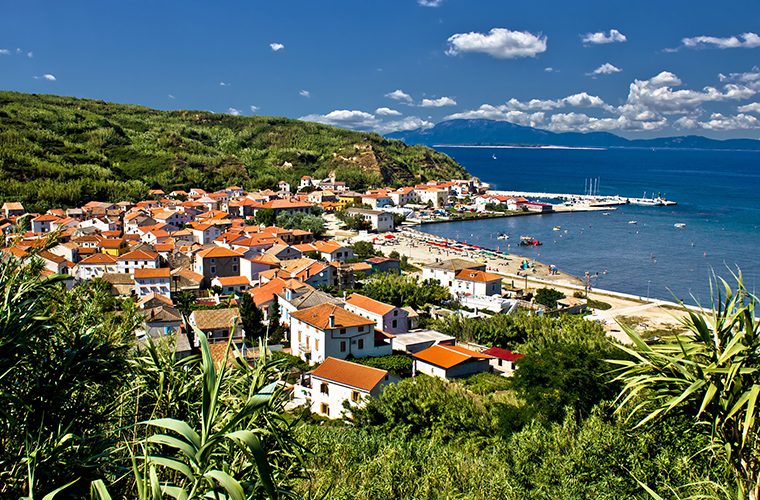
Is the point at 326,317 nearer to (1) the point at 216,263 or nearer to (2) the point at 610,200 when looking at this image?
(1) the point at 216,263

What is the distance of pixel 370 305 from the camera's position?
24375 mm

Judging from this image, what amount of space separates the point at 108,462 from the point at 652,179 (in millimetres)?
140052

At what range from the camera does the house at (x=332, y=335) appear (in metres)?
20.3

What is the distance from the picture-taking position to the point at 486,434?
13422 mm

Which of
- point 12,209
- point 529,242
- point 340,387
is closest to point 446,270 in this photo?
point 340,387

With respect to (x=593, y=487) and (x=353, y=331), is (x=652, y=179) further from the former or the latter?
(x=593, y=487)

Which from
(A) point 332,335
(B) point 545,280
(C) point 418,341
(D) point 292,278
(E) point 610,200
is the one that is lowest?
(B) point 545,280

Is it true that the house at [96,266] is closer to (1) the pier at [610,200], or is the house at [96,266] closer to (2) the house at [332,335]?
(2) the house at [332,335]

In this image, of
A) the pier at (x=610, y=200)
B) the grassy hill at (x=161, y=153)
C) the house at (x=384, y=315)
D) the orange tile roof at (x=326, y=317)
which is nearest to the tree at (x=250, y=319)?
the orange tile roof at (x=326, y=317)

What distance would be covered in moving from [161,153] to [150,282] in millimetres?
60321

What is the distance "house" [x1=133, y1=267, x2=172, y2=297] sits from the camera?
27547 millimetres

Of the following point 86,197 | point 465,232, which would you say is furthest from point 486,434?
point 86,197

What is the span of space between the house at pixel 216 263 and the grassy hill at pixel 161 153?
28.7m

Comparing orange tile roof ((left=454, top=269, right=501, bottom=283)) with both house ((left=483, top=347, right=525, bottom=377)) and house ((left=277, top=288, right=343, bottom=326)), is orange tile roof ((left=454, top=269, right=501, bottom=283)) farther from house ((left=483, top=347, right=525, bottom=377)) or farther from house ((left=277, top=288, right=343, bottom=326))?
house ((left=483, top=347, right=525, bottom=377))
